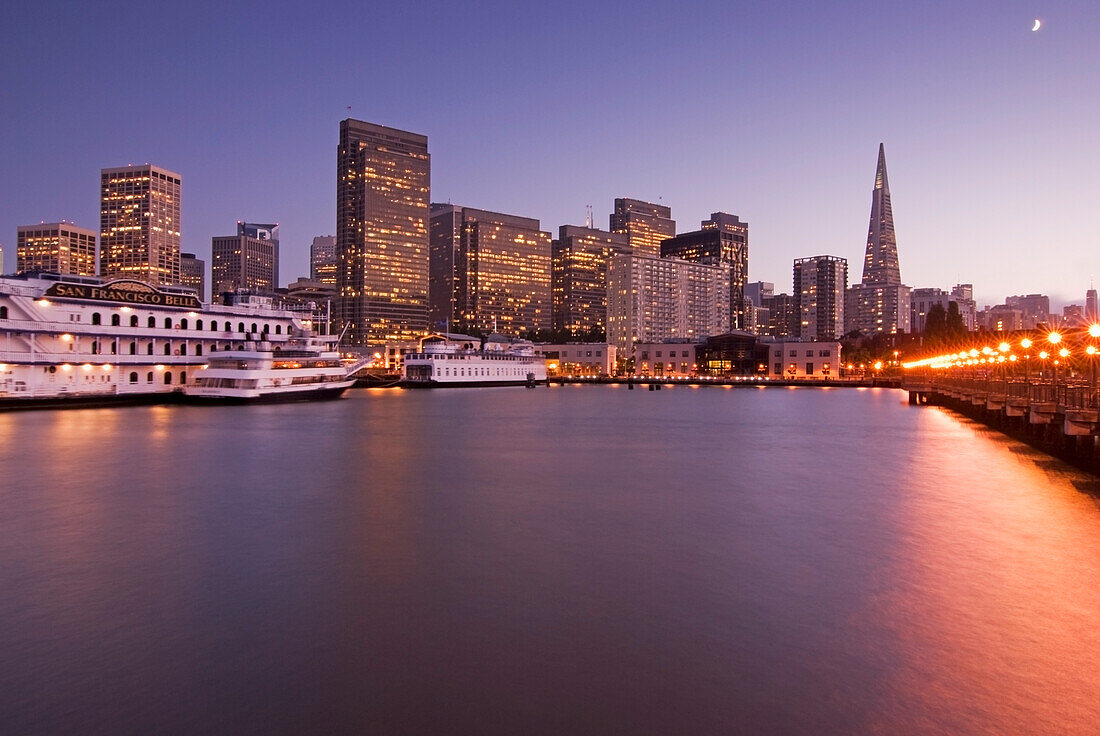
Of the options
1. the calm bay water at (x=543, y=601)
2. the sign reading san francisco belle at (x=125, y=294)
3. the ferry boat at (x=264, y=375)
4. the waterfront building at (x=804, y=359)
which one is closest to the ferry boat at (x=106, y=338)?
the sign reading san francisco belle at (x=125, y=294)

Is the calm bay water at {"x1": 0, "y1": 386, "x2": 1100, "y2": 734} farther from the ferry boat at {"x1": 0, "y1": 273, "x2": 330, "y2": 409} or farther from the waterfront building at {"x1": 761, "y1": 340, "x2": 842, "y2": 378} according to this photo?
the waterfront building at {"x1": 761, "y1": 340, "x2": 842, "y2": 378}

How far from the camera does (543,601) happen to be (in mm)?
13461

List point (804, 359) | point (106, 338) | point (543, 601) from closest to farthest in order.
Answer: point (543, 601), point (106, 338), point (804, 359)

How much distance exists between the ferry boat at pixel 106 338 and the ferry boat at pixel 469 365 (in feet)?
153

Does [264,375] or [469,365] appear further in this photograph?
[469,365]

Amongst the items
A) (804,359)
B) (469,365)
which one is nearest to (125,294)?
(469,365)

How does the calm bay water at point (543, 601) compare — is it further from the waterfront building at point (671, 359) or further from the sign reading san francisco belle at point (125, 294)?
the waterfront building at point (671, 359)

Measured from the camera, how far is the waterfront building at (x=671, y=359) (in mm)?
193125

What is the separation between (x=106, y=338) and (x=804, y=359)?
151 metres

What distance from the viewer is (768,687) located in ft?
32.4

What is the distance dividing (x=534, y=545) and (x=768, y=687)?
344 inches

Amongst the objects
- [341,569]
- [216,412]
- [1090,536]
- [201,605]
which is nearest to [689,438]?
[1090,536]

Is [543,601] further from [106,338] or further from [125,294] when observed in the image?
[125,294]

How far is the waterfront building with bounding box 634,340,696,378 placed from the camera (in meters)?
193
